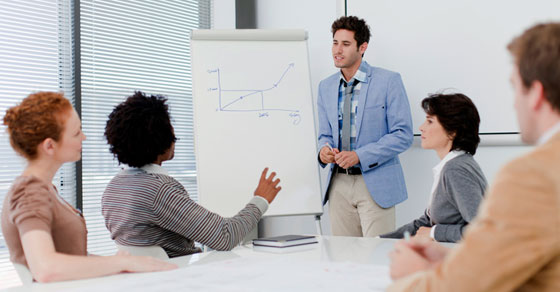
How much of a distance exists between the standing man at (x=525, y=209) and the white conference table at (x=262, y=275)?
43cm

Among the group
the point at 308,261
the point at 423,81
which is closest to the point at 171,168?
the point at 423,81

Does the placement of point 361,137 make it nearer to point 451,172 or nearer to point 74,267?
point 451,172

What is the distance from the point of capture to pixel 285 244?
1769 mm

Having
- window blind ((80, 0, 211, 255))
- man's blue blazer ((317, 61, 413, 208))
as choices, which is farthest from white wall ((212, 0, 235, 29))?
man's blue blazer ((317, 61, 413, 208))

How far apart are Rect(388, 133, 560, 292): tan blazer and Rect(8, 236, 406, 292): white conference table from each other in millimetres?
450

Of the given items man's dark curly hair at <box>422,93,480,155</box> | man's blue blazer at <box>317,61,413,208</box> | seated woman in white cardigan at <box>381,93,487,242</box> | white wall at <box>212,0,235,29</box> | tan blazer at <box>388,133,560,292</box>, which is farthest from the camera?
white wall at <box>212,0,235,29</box>

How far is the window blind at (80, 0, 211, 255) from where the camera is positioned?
3387mm

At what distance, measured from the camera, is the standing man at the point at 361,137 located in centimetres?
300

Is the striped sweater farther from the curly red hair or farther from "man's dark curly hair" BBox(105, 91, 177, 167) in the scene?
the curly red hair

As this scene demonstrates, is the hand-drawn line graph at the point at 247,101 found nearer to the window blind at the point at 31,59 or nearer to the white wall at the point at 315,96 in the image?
the white wall at the point at 315,96

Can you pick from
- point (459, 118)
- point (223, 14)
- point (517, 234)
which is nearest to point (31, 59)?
point (223, 14)

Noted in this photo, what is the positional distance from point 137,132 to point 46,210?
19.5 inches

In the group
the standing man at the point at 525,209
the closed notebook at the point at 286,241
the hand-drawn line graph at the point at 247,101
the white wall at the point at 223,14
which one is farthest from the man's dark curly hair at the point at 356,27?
the standing man at the point at 525,209

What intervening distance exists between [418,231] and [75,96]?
229 centimetres
